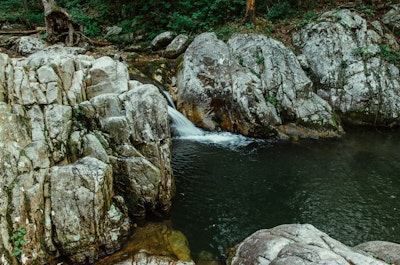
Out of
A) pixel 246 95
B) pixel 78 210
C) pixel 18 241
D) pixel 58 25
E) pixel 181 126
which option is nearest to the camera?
pixel 18 241

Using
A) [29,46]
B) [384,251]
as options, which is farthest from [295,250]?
[29,46]

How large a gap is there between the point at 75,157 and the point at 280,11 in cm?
1666

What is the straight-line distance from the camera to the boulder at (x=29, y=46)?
14273 millimetres

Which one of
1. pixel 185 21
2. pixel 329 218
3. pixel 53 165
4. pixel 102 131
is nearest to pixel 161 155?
pixel 102 131

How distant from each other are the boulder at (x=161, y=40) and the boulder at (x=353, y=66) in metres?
7.48

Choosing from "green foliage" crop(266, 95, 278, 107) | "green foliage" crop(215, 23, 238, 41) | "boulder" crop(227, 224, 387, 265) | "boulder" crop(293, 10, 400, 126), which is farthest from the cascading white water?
"boulder" crop(227, 224, 387, 265)

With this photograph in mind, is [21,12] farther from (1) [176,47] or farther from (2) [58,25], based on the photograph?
(1) [176,47]

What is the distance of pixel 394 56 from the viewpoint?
16.9 m

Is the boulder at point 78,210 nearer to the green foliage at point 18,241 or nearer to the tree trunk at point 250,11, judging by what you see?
the green foliage at point 18,241

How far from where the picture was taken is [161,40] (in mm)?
18219

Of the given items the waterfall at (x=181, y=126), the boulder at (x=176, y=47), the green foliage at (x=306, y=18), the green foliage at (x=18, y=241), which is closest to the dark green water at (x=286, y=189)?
the waterfall at (x=181, y=126)

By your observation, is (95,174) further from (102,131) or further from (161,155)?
(161,155)

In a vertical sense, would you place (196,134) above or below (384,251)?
above

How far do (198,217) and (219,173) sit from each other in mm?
2792
